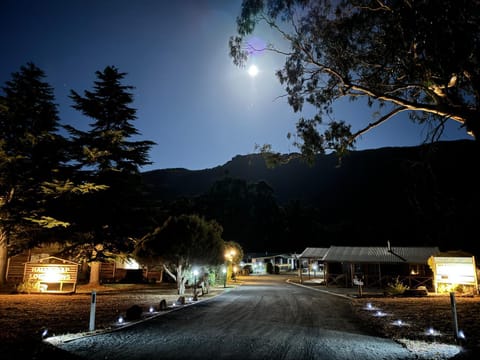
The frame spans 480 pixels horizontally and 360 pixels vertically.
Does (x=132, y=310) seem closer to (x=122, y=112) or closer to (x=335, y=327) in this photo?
(x=335, y=327)

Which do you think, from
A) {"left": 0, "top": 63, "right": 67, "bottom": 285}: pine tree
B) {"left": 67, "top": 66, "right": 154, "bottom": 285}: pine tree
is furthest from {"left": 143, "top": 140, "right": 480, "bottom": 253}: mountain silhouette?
{"left": 0, "top": 63, "right": 67, "bottom": 285}: pine tree

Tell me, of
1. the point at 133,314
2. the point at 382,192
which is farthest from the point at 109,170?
the point at 382,192

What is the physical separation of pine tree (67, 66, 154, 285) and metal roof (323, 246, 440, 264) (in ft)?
64.3

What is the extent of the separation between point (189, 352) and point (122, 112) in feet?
76.9

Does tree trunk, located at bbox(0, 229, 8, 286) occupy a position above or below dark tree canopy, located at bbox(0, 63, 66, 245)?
below

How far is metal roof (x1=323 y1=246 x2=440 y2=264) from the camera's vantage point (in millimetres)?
28094

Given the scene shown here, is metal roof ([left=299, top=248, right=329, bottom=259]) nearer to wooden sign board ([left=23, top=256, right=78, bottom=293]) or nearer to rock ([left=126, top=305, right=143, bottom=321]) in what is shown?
wooden sign board ([left=23, top=256, right=78, bottom=293])

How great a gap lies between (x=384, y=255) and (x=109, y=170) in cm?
2564

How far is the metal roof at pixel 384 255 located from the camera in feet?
92.2

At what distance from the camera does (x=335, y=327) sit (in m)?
10.2

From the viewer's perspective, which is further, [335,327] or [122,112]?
[122,112]

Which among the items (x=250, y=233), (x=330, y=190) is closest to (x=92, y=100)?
(x=250, y=233)

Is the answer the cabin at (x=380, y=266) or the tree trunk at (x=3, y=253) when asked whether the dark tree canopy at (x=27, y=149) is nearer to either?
the tree trunk at (x=3, y=253)

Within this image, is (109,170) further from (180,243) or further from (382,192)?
(382,192)
